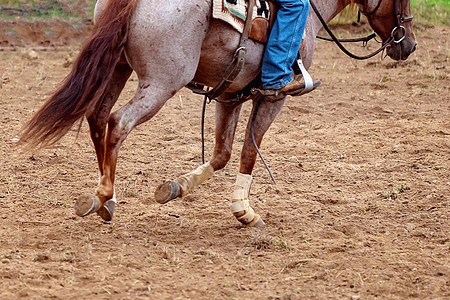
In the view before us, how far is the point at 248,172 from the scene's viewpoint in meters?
4.77

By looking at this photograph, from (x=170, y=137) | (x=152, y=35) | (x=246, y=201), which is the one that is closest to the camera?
(x=152, y=35)

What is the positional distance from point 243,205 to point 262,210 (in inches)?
19.3

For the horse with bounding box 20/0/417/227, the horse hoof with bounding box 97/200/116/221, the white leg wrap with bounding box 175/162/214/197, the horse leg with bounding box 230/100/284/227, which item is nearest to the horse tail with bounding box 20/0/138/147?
the horse with bounding box 20/0/417/227

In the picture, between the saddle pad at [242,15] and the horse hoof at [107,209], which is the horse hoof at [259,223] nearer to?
the horse hoof at [107,209]

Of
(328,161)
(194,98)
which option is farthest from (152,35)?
(194,98)

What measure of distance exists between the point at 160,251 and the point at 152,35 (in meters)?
1.36

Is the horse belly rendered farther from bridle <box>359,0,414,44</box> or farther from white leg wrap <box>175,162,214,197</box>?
bridle <box>359,0,414,44</box>

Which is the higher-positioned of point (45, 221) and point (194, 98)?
point (45, 221)

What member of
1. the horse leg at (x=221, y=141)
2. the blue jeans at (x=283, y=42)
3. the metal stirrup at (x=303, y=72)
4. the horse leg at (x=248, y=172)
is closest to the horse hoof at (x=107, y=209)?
the horse leg at (x=221, y=141)

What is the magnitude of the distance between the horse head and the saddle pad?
4.03 feet

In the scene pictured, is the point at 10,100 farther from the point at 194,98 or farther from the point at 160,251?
the point at 160,251

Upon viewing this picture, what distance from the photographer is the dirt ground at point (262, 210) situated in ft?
11.7

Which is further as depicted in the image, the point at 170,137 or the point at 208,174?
the point at 170,137

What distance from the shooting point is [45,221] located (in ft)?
15.0
